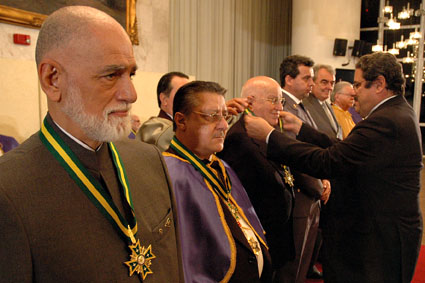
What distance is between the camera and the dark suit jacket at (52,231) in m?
0.83

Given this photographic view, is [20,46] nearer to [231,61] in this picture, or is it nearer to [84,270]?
[84,270]

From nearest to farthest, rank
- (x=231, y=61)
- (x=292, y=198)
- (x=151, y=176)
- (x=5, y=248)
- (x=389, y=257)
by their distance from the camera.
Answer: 1. (x=5, y=248)
2. (x=151, y=176)
3. (x=389, y=257)
4. (x=292, y=198)
5. (x=231, y=61)

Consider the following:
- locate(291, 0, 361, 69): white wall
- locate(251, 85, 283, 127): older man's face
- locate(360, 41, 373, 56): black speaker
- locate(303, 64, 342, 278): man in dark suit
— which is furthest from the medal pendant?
locate(360, 41, 373, 56): black speaker

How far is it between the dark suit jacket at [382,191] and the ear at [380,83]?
0.10 meters

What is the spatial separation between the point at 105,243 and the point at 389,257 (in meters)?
1.87

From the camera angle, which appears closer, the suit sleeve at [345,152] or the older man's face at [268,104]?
the suit sleeve at [345,152]

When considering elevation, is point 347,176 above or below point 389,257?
above

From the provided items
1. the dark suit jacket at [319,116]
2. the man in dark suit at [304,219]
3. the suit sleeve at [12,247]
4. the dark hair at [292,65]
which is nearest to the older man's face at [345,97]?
the dark suit jacket at [319,116]

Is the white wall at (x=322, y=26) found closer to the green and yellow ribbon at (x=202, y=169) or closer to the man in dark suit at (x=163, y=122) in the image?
the man in dark suit at (x=163, y=122)

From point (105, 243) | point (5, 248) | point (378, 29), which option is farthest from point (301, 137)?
point (378, 29)

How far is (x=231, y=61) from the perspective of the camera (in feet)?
29.1

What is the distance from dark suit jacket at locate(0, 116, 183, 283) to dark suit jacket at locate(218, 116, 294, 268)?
4.48 feet

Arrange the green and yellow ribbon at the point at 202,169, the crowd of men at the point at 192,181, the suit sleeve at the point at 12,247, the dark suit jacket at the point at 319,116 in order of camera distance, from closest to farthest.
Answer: the suit sleeve at the point at 12,247
the crowd of men at the point at 192,181
the green and yellow ribbon at the point at 202,169
the dark suit jacket at the point at 319,116

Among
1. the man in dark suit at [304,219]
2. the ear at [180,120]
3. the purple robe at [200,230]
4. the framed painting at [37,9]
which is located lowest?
the man in dark suit at [304,219]
